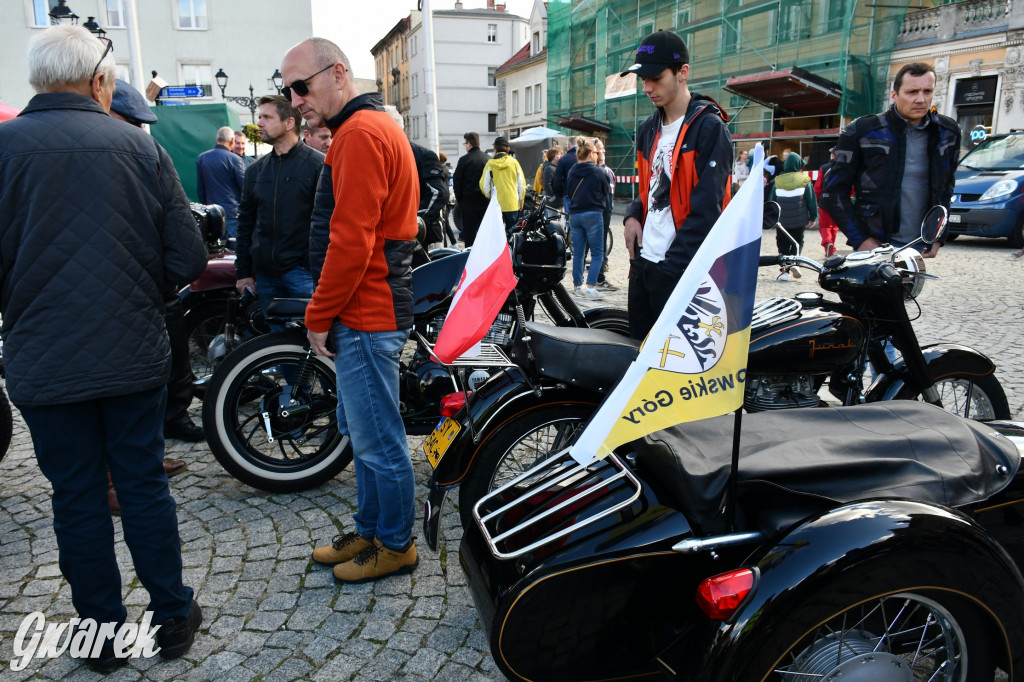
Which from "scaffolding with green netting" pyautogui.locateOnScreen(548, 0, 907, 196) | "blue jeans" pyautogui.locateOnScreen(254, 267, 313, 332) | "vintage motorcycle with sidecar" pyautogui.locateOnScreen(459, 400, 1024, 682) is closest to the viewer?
"vintage motorcycle with sidecar" pyautogui.locateOnScreen(459, 400, 1024, 682)

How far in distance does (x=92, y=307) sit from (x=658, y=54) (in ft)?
7.91

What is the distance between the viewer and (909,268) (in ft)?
10.3

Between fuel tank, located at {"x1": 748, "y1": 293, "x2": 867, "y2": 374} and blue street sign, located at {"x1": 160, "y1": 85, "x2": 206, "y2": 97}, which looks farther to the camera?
blue street sign, located at {"x1": 160, "y1": 85, "x2": 206, "y2": 97}

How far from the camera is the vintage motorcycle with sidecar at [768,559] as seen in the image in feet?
5.25

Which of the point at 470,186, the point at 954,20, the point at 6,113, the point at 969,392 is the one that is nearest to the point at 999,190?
the point at 470,186

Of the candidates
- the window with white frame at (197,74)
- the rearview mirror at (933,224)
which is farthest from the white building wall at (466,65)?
the rearview mirror at (933,224)

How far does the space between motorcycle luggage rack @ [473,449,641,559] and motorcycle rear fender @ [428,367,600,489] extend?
554 mm

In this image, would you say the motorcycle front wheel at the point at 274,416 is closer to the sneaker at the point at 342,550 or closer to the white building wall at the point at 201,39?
the sneaker at the point at 342,550

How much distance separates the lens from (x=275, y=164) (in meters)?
4.25

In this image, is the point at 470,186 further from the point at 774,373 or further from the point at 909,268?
the point at 774,373

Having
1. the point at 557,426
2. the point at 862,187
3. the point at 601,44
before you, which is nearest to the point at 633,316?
the point at 557,426

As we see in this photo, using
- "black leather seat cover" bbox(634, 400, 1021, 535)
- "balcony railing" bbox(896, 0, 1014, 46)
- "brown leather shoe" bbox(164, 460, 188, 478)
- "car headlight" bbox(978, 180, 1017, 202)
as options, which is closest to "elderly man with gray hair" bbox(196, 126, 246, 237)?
"brown leather shoe" bbox(164, 460, 188, 478)

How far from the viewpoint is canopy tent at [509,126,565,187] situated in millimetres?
22453

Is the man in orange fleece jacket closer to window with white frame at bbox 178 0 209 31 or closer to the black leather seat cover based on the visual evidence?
the black leather seat cover
